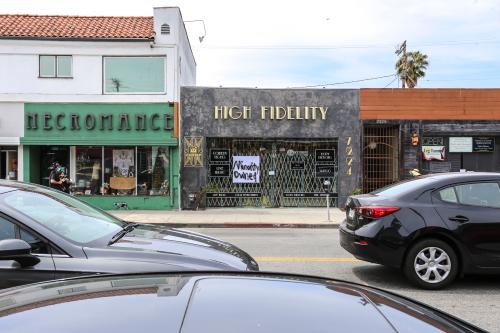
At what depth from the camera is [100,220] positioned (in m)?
4.75

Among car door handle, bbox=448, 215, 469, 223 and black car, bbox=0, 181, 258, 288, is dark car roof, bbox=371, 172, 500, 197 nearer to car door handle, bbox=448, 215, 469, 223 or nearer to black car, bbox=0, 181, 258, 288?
car door handle, bbox=448, 215, 469, 223

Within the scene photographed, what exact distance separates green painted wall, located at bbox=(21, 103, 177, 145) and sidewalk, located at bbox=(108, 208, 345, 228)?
2658mm

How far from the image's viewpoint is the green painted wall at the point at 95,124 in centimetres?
1808

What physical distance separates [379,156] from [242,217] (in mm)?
6293

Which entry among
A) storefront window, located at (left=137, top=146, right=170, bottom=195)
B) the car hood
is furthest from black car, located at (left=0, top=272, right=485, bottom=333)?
storefront window, located at (left=137, top=146, right=170, bottom=195)

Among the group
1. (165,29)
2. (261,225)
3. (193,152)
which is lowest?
(261,225)

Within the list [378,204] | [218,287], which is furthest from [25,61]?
[218,287]

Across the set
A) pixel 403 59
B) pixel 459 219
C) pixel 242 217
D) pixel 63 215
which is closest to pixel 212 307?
pixel 63 215

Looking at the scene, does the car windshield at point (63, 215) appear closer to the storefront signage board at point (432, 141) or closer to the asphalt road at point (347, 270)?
the asphalt road at point (347, 270)

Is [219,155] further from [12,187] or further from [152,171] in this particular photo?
[12,187]

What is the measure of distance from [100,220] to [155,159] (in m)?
13.8

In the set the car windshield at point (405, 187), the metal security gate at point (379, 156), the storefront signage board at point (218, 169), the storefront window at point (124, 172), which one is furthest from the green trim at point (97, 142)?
the car windshield at point (405, 187)

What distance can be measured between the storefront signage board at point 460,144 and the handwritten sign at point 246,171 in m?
7.07

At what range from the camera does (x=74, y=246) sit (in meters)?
3.82
